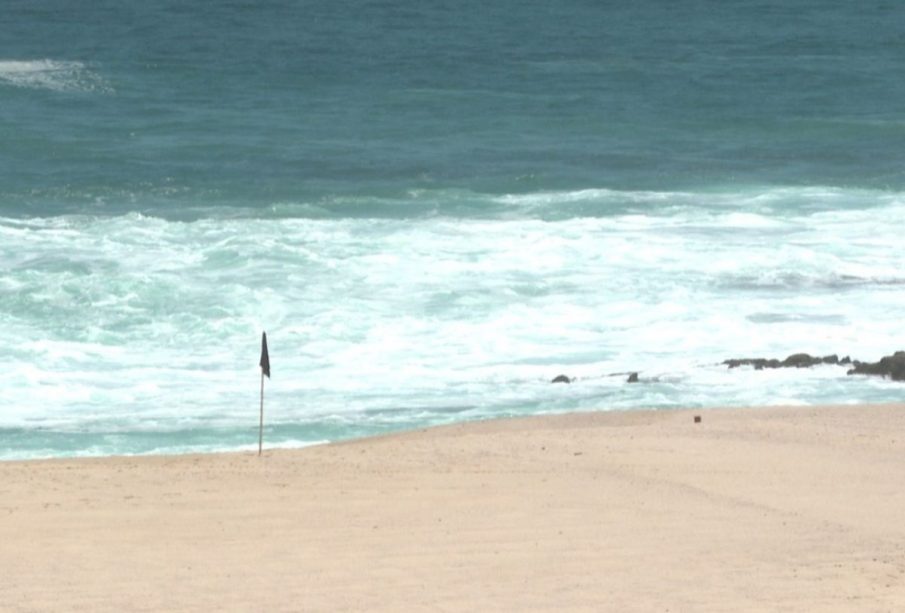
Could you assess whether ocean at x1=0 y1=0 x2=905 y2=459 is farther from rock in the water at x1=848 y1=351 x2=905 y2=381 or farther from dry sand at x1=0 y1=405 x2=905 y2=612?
dry sand at x1=0 y1=405 x2=905 y2=612

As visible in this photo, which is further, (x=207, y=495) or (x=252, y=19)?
(x=252, y=19)

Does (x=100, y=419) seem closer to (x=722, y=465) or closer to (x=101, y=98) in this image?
(x=722, y=465)

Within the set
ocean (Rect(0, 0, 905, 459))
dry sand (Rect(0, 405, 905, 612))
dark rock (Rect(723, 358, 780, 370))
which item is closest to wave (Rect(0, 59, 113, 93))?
ocean (Rect(0, 0, 905, 459))

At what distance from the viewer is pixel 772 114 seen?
40.8m

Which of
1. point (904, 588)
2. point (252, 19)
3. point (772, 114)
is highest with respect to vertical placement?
point (252, 19)

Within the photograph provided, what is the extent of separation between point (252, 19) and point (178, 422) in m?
37.2

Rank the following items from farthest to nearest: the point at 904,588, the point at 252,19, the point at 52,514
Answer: the point at 252,19
the point at 52,514
the point at 904,588

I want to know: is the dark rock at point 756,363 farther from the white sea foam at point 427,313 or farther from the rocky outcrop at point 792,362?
the white sea foam at point 427,313

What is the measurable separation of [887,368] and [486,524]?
7.64m

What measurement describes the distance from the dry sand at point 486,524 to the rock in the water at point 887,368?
282cm

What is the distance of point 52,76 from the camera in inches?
1750

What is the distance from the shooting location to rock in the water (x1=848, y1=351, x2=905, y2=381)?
1955 centimetres

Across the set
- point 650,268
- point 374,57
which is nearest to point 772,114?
point 374,57

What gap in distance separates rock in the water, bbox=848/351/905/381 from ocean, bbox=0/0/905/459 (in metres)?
0.43
